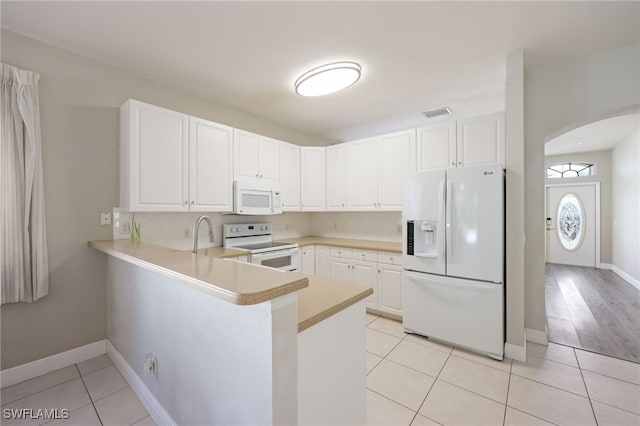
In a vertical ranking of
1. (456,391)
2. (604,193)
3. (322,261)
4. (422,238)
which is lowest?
(456,391)

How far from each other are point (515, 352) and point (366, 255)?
5.62 ft

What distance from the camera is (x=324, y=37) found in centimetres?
203

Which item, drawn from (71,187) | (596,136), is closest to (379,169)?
(71,187)

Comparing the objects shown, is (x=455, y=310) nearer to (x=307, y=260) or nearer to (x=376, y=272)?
(x=376, y=272)

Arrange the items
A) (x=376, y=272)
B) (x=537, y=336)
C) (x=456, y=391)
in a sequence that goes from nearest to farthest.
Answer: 1. (x=456, y=391)
2. (x=537, y=336)
3. (x=376, y=272)

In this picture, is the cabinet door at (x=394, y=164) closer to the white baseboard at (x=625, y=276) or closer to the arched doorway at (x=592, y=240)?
the arched doorway at (x=592, y=240)

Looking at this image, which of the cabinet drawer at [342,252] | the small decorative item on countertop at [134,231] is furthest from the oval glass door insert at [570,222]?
the small decorative item on countertop at [134,231]

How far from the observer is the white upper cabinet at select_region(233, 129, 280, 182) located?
3.22 m

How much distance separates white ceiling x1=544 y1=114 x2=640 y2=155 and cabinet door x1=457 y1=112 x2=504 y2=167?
5.90 feet

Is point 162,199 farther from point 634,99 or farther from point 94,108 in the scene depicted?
point 634,99

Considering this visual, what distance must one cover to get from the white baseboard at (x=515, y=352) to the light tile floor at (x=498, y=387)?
5cm

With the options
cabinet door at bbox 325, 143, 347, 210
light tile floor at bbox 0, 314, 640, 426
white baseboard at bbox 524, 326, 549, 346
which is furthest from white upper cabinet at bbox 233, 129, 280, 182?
white baseboard at bbox 524, 326, 549, 346

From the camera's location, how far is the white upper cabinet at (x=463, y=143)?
2.68 meters

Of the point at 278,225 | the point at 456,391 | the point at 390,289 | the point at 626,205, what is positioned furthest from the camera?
the point at 626,205
